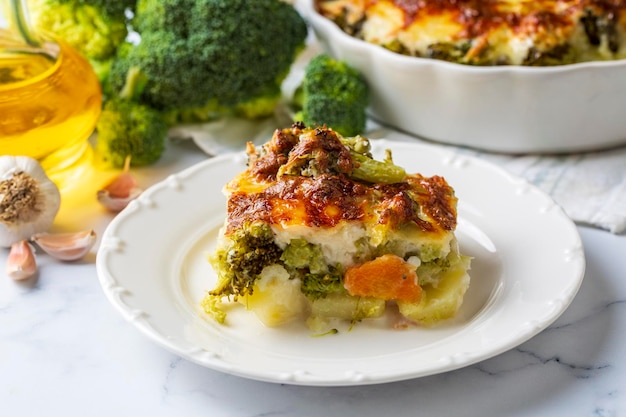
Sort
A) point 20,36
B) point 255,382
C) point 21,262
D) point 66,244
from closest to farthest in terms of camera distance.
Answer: point 255,382
point 21,262
point 66,244
point 20,36

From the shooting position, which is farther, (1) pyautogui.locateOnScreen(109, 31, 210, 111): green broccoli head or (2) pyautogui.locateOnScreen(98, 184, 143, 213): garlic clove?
(1) pyautogui.locateOnScreen(109, 31, 210, 111): green broccoli head

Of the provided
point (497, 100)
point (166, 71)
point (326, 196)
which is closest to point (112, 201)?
point (166, 71)

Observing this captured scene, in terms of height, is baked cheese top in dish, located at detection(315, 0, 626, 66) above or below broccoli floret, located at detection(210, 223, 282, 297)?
above

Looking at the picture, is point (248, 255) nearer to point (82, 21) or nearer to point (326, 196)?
point (326, 196)

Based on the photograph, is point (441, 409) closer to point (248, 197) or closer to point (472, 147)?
point (248, 197)

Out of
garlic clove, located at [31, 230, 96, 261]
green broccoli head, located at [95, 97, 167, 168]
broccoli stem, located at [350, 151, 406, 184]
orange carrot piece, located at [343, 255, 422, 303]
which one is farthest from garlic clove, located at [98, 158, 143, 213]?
orange carrot piece, located at [343, 255, 422, 303]

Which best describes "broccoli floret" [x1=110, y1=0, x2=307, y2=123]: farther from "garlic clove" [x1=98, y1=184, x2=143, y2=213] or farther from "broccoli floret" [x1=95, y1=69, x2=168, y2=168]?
"garlic clove" [x1=98, y1=184, x2=143, y2=213]
